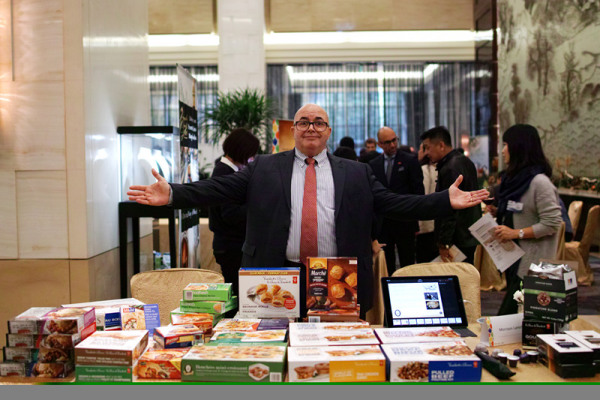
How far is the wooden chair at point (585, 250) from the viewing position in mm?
6645

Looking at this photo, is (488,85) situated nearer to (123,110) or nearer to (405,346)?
(123,110)

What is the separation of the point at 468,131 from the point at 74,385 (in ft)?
47.1

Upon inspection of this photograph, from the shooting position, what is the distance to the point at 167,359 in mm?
1733

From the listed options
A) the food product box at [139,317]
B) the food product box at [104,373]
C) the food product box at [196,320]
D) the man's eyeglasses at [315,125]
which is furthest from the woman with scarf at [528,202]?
the food product box at [104,373]

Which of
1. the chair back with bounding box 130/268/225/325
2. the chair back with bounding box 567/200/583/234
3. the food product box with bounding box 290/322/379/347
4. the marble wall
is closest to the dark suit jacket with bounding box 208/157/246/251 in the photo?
the chair back with bounding box 130/268/225/325

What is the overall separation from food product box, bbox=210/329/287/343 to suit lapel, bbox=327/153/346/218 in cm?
92

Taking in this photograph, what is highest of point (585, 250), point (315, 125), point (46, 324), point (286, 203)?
point (315, 125)

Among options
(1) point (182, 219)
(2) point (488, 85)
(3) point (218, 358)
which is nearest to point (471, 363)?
(3) point (218, 358)

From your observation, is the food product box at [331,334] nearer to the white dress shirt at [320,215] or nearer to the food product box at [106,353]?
the food product box at [106,353]

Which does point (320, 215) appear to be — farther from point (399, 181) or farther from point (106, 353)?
point (399, 181)

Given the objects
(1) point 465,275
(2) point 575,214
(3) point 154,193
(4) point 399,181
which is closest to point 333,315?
(3) point 154,193

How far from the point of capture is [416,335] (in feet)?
6.48

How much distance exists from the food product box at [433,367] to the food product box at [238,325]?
55 centimetres

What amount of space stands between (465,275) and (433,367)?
1.36 meters
